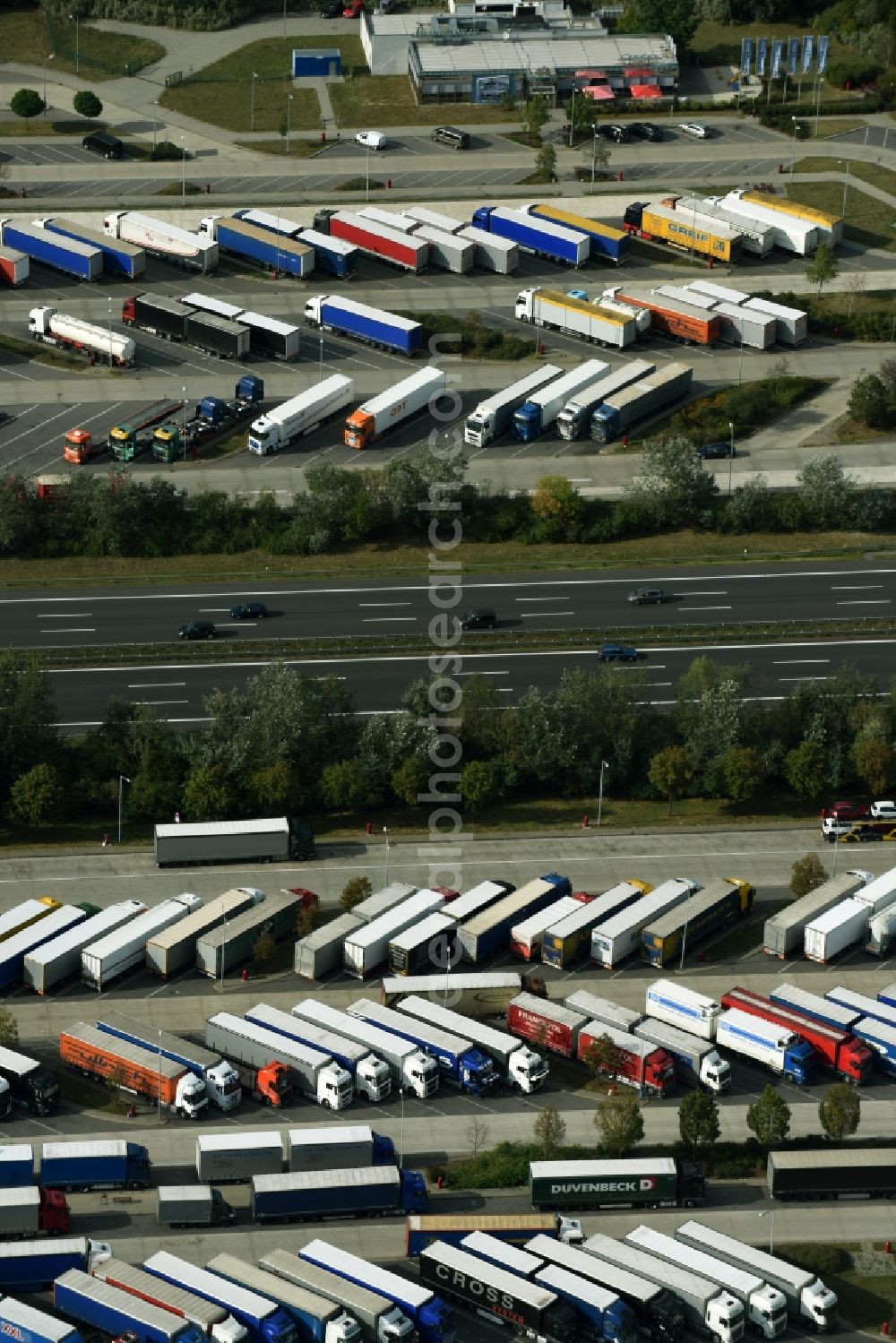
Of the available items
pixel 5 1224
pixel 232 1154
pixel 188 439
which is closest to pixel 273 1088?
pixel 232 1154

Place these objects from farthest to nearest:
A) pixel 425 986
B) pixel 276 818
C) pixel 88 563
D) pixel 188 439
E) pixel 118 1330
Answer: pixel 188 439 < pixel 88 563 < pixel 276 818 < pixel 425 986 < pixel 118 1330

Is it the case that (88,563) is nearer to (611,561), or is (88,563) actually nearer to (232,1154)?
(611,561)

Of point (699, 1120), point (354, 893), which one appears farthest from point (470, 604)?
point (699, 1120)

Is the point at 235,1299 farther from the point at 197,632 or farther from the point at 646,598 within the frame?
the point at 646,598

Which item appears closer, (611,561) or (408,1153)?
(408,1153)

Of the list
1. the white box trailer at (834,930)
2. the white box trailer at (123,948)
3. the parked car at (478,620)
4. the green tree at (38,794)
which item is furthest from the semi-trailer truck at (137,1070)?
the parked car at (478,620)

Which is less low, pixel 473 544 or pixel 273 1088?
pixel 473 544

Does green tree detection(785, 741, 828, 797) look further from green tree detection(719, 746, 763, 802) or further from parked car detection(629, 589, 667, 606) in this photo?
parked car detection(629, 589, 667, 606)

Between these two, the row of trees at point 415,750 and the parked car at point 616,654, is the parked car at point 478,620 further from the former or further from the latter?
the row of trees at point 415,750
